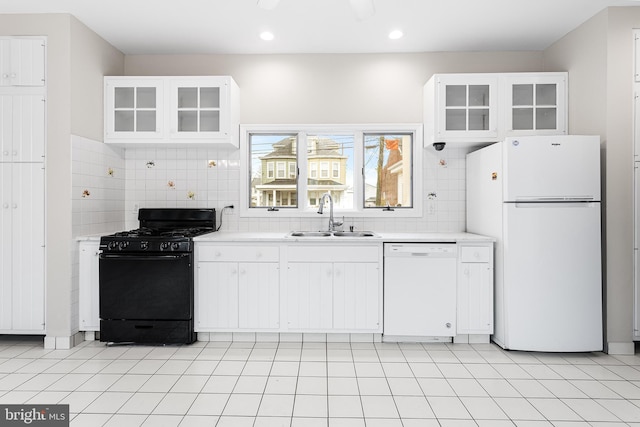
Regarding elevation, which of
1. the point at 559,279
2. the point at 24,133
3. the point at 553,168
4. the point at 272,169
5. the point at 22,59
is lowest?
the point at 559,279

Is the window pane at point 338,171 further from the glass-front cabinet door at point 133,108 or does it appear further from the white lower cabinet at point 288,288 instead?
the glass-front cabinet door at point 133,108

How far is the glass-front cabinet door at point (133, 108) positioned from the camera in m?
3.74

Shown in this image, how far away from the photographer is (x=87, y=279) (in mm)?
3422

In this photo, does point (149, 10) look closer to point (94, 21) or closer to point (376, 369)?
point (94, 21)

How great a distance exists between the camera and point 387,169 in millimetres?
4160

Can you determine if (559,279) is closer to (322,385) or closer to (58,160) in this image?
(322,385)

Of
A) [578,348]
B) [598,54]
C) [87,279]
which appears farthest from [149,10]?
[578,348]

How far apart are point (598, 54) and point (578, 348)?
92.1 inches

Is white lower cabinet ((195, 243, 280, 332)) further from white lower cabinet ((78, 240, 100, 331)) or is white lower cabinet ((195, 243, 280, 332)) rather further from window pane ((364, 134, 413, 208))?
window pane ((364, 134, 413, 208))

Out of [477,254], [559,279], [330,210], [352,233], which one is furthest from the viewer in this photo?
[330,210]

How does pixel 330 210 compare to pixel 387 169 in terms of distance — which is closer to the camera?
pixel 330 210

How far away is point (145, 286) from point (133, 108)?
1659mm

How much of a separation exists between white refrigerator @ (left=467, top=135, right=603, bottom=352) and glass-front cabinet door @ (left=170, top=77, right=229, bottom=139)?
2496 millimetres

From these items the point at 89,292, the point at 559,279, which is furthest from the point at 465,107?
the point at 89,292
